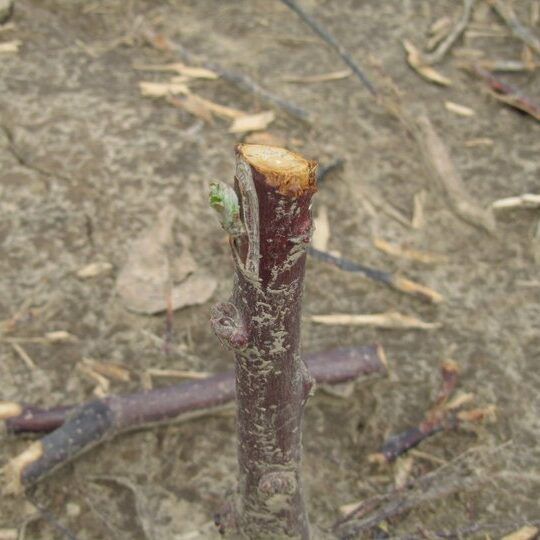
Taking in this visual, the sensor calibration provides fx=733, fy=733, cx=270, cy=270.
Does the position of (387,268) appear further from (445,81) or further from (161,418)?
(445,81)

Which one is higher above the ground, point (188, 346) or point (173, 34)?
point (173, 34)

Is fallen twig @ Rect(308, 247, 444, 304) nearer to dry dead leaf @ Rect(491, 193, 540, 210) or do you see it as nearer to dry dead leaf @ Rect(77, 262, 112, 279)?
dry dead leaf @ Rect(491, 193, 540, 210)

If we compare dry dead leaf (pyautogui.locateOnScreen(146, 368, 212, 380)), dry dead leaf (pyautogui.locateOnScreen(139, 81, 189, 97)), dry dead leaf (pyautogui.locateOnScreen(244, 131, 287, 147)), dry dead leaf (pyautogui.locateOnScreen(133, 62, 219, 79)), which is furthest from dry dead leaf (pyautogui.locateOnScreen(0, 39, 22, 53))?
dry dead leaf (pyautogui.locateOnScreen(146, 368, 212, 380))

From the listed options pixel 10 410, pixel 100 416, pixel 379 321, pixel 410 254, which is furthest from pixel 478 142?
pixel 10 410

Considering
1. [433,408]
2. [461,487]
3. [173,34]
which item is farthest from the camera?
[173,34]

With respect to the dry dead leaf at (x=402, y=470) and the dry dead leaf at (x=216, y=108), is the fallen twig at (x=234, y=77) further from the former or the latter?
the dry dead leaf at (x=402, y=470)

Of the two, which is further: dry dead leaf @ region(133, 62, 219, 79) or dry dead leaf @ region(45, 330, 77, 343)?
dry dead leaf @ region(133, 62, 219, 79)

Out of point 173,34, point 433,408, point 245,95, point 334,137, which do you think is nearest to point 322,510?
point 433,408
